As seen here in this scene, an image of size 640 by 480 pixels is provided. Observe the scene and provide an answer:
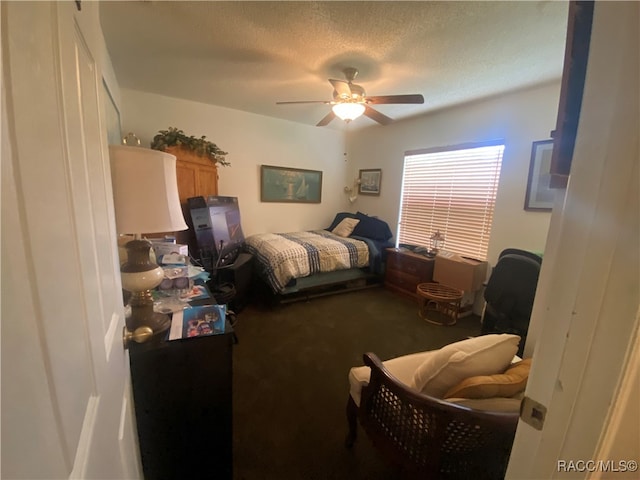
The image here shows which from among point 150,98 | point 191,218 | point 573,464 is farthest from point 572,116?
point 150,98

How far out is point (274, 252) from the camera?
3.14 m

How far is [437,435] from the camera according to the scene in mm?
956

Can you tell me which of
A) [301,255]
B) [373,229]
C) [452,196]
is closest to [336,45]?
[301,255]

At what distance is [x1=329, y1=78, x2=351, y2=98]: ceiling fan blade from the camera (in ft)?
6.98

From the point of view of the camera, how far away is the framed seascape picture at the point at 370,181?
4324mm

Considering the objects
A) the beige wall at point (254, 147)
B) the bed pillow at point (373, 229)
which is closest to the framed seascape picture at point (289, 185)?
the beige wall at point (254, 147)

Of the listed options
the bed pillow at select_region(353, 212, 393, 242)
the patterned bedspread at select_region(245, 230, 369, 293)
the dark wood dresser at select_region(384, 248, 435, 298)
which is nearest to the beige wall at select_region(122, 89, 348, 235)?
the patterned bedspread at select_region(245, 230, 369, 293)

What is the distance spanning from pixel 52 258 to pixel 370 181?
4404 mm

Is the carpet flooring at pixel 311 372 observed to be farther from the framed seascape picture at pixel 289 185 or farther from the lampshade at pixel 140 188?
the framed seascape picture at pixel 289 185

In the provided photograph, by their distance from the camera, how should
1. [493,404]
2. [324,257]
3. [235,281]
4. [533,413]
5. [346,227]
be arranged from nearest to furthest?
1. [533,413]
2. [493,404]
3. [235,281]
4. [324,257]
5. [346,227]

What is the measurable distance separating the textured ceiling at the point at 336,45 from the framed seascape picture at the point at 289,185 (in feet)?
4.49

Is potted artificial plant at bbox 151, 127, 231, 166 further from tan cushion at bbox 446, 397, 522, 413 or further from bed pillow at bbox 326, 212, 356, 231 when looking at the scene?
tan cushion at bbox 446, 397, 522, 413

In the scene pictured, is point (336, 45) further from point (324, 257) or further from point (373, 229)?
point (373, 229)

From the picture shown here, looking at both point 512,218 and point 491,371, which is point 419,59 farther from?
point 491,371
